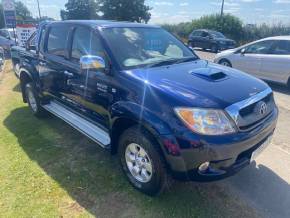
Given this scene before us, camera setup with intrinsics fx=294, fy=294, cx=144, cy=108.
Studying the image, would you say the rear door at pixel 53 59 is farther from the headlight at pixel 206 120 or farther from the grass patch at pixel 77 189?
the headlight at pixel 206 120

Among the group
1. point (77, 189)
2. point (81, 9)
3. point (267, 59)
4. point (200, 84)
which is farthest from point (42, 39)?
point (81, 9)

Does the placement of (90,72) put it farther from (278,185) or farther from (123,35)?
(278,185)

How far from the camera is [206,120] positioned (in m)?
2.77

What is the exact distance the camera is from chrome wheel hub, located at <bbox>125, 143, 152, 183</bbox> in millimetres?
3186

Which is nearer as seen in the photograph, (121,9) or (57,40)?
(57,40)

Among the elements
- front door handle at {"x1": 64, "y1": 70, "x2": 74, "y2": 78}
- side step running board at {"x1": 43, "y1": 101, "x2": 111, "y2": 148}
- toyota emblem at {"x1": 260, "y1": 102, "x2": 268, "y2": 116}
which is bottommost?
side step running board at {"x1": 43, "y1": 101, "x2": 111, "y2": 148}

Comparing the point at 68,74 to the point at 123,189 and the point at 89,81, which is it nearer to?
the point at 89,81

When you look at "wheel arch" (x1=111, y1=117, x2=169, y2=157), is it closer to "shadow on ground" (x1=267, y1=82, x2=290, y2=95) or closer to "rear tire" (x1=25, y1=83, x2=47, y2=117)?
"rear tire" (x1=25, y1=83, x2=47, y2=117)

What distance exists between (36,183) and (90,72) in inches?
60.9

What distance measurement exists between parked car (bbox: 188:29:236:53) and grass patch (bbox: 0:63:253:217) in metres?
17.6

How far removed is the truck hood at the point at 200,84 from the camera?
2.89 m

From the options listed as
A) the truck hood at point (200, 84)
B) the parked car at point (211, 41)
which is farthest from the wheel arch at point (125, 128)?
the parked car at point (211, 41)

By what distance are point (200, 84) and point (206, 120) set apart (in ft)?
1.78

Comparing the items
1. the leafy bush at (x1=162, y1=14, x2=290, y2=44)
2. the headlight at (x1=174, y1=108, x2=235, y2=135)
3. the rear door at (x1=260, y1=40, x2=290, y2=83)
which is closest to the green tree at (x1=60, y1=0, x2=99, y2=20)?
the leafy bush at (x1=162, y1=14, x2=290, y2=44)
